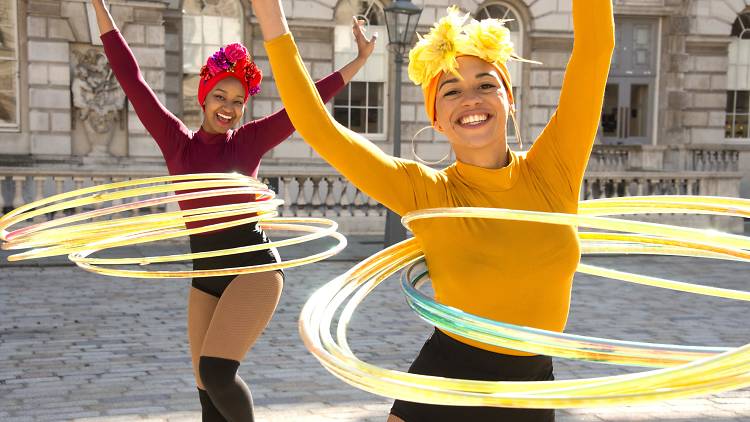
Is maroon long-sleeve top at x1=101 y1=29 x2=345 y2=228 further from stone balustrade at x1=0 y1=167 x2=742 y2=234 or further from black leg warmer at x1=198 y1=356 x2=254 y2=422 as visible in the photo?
stone balustrade at x1=0 y1=167 x2=742 y2=234

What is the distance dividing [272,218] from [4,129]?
17.6 metres

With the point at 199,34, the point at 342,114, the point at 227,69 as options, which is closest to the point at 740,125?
the point at 342,114

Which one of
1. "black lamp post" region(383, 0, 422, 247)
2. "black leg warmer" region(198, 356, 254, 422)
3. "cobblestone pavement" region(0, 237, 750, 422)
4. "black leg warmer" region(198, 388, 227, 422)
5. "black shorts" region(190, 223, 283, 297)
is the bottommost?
"cobblestone pavement" region(0, 237, 750, 422)

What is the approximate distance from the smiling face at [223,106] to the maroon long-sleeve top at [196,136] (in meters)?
0.06

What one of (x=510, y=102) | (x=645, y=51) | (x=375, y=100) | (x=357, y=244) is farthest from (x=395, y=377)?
(x=645, y=51)

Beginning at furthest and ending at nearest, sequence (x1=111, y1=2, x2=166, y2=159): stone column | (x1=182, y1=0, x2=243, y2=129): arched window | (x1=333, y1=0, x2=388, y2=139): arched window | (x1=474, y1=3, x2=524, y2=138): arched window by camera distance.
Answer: (x1=474, y1=3, x2=524, y2=138): arched window
(x1=333, y1=0, x2=388, y2=139): arched window
(x1=182, y1=0, x2=243, y2=129): arched window
(x1=111, y1=2, x2=166, y2=159): stone column

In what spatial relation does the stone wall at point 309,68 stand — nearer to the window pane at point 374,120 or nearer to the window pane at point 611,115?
the window pane at point 374,120

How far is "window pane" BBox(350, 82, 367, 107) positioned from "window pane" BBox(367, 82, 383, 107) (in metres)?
0.13

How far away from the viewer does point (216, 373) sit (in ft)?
14.6

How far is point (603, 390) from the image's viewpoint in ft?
8.77

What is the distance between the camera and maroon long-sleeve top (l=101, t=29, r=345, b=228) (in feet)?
16.1

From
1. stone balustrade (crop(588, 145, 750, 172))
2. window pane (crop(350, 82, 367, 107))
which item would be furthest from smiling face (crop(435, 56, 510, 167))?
stone balustrade (crop(588, 145, 750, 172))

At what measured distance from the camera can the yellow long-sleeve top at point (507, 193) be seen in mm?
2988

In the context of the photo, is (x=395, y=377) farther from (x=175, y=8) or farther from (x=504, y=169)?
(x=175, y=8)
